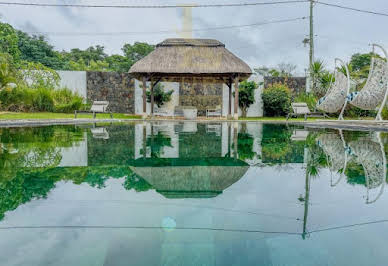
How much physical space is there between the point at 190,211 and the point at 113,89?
1495 centimetres

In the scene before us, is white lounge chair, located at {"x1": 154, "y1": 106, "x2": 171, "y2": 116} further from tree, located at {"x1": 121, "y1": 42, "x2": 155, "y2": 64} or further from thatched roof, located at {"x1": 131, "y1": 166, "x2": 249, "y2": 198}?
tree, located at {"x1": 121, "y1": 42, "x2": 155, "y2": 64}

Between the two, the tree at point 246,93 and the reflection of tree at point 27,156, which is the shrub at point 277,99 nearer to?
the tree at point 246,93

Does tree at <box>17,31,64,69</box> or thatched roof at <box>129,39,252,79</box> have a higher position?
tree at <box>17,31,64,69</box>

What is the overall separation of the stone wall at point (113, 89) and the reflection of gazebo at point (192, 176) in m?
13.3

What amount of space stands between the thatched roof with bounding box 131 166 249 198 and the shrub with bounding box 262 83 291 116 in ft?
41.5

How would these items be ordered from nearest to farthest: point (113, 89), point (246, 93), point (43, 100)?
1. point (43, 100)
2. point (246, 93)
3. point (113, 89)

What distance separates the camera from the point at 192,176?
8.98 ft

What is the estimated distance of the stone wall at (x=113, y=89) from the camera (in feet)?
51.8

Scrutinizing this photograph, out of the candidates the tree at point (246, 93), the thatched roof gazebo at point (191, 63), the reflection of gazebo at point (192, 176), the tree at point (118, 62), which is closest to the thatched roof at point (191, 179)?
the reflection of gazebo at point (192, 176)

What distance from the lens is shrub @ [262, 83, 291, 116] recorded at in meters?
15.0

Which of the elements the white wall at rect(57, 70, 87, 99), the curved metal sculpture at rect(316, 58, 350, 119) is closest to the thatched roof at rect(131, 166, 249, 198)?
the curved metal sculpture at rect(316, 58, 350, 119)

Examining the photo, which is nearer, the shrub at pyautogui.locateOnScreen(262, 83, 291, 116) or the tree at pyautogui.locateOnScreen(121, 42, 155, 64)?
the shrub at pyautogui.locateOnScreen(262, 83, 291, 116)

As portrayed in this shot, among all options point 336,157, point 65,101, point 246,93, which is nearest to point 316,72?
point 246,93

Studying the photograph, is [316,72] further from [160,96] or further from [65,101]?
[65,101]
